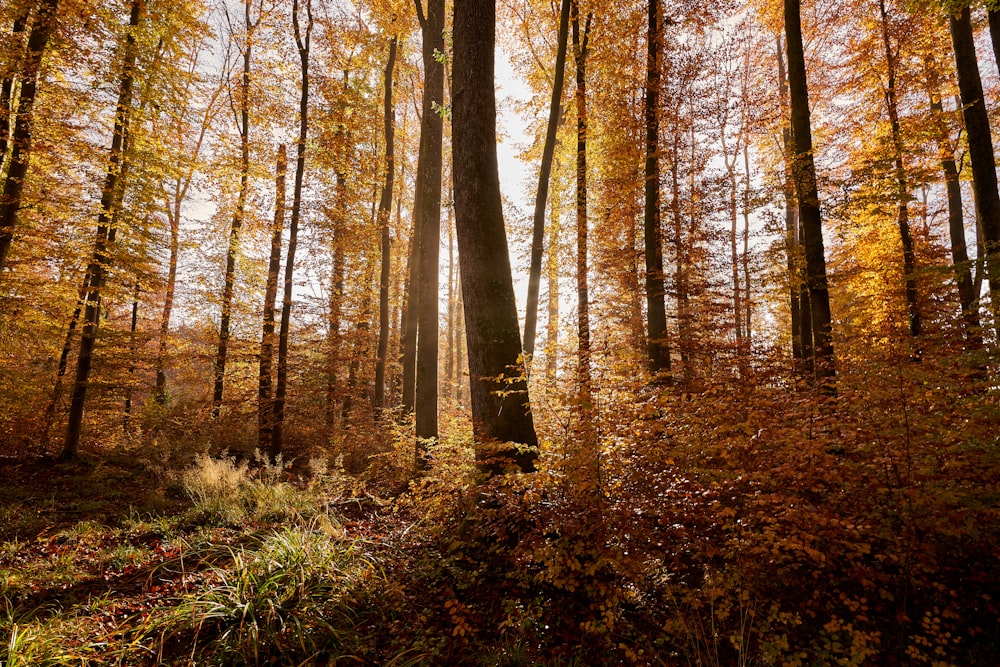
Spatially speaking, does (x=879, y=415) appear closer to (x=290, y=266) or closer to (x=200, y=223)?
(x=290, y=266)

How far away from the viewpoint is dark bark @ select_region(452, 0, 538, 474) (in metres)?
4.57

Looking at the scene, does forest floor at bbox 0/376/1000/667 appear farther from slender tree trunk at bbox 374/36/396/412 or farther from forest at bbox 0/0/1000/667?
slender tree trunk at bbox 374/36/396/412

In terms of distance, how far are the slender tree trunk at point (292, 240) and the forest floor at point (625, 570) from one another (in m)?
5.60

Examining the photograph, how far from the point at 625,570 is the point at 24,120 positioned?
1125 cm

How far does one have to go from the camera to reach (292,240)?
10.4 meters

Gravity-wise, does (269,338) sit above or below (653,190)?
below

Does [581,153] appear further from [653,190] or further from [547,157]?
[653,190]

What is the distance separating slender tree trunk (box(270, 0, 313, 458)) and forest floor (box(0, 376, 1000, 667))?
560cm

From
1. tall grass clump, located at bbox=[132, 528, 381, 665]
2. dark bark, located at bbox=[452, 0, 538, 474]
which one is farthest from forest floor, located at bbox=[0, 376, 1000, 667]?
dark bark, located at bbox=[452, 0, 538, 474]

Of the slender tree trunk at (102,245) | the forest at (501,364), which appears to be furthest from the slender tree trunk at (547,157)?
the slender tree trunk at (102,245)

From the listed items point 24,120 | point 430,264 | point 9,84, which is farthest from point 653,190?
point 9,84

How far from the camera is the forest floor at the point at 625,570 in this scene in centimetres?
293

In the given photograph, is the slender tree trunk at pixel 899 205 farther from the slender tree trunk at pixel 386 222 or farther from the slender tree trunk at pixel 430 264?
the slender tree trunk at pixel 386 222

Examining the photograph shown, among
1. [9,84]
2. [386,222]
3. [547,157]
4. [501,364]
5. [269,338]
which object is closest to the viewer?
[501,364]
